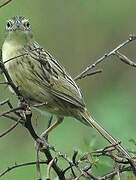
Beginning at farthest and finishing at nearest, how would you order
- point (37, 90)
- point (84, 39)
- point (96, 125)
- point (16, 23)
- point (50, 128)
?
1. point (84, 39)
2. point (16, 23)
3. point (37, 90)
4. point (96, 125)
5. point (50, 128)

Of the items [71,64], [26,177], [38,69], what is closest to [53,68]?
[38,69]

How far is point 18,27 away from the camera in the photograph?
5840 millimetres

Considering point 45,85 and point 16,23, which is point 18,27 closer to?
point 16,23

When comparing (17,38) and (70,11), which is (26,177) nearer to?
(17,38)

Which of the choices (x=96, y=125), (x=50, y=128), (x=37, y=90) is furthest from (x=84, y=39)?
(x=50, y=128)

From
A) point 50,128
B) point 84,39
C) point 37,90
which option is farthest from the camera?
point 84,39

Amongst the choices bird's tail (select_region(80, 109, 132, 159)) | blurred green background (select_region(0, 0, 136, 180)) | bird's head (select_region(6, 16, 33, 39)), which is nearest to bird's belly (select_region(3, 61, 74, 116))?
bird's tail (select_region(80, 109, 132, 159))

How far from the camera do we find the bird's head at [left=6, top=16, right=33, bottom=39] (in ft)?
19.0

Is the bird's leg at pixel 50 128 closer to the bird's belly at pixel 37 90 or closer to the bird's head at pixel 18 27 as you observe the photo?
the bird's belly at pixel 37 90

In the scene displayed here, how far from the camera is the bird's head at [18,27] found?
19.0 ft

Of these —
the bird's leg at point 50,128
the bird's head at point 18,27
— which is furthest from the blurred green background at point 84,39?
Answer: the bird's leg at point 50,128

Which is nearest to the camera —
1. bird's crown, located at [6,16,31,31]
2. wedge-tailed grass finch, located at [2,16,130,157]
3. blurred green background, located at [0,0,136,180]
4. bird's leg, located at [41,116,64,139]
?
bird's leg, located at [41,116,64,139]

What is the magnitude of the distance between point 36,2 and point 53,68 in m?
3.81

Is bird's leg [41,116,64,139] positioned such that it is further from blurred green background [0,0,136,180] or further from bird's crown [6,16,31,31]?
blurred green background [0,0,136,180]
